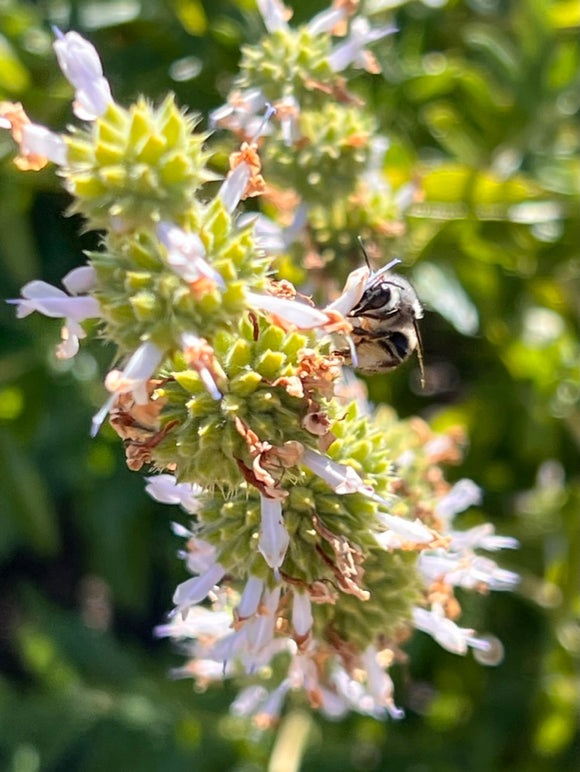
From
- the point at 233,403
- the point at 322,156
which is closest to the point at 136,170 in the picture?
the point at 233,403

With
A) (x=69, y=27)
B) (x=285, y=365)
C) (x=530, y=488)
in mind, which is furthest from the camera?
(x=530, y=488)

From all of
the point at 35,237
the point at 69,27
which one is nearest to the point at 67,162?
the point at 69,27

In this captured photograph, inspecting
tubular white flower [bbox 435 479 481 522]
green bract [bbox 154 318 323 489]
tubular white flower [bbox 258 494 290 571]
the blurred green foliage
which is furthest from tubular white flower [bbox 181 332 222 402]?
the blurred green foliage

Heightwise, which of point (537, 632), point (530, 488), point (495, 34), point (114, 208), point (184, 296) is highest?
point (114, 208)

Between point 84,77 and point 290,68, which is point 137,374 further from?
point 290,68

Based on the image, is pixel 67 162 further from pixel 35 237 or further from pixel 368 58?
pixel 35 237

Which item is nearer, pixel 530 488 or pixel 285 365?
pixel 285 365

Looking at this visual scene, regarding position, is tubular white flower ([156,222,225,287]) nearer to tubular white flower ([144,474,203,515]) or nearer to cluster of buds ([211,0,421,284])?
tubular white flower ([144,474,203,515])
